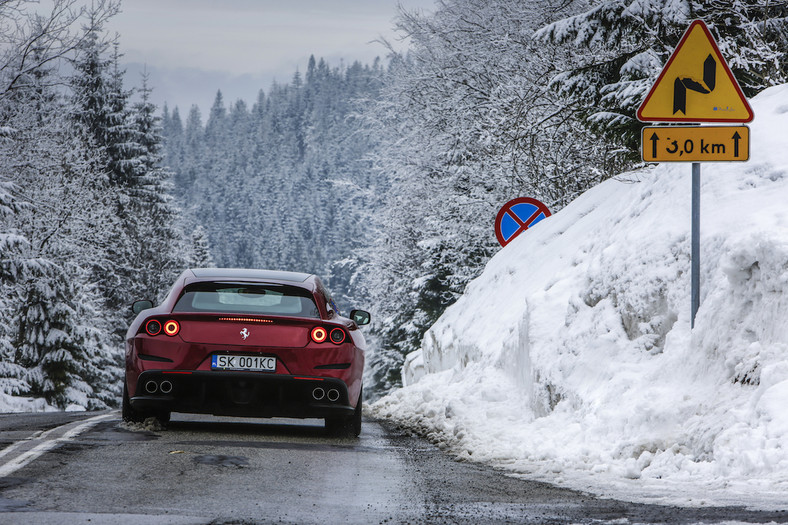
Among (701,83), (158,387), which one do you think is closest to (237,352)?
(158,387)

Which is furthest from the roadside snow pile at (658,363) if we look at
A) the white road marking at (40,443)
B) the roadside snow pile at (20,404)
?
the roadside snow pile at (20,404)

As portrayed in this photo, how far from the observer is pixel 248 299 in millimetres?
8922

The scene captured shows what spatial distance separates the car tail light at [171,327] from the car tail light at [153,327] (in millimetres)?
65

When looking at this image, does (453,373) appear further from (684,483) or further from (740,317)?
(684,483)

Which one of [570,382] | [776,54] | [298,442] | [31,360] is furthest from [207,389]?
[31,360]

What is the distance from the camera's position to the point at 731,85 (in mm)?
7867

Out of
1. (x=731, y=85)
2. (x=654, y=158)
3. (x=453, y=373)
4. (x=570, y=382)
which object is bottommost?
(x=453, y=373)

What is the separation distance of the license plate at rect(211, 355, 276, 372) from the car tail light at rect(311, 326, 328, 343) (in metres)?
0.44

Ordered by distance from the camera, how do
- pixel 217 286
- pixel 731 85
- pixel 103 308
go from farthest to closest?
1. pixel 103 308
2. pixel 217 286
3. pixel 731 85

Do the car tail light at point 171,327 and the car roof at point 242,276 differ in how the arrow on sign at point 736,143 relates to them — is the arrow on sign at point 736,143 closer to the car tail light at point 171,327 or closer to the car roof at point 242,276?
the car roof at point 242,276

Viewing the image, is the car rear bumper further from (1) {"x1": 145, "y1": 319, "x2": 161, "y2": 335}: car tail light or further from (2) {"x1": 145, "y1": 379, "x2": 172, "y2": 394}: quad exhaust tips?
(1) {"x1": 145, "y1": 319, "x2": 161, "y2": 335}: car tail light

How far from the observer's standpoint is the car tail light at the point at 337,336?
8.71 metres

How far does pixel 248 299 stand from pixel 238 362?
69 centimetres

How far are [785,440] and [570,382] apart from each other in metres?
3.16
